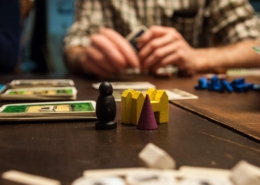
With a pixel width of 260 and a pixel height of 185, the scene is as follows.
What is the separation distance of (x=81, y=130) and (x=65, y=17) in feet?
9.08

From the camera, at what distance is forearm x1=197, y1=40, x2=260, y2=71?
1544mm

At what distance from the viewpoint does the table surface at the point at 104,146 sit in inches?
14.7

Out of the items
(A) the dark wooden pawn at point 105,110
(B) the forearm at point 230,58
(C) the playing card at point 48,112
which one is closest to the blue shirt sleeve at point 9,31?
(B) the forearm at point 230,58

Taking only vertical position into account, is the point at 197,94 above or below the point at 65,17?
below

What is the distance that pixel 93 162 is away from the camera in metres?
0.38

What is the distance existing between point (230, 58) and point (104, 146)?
1.24 m

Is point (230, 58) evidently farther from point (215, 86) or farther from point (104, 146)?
point (104, 146)

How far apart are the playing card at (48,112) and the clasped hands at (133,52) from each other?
2.15ft

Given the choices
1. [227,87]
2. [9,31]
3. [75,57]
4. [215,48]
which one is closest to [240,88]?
[227,87]

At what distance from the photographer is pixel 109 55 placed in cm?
131

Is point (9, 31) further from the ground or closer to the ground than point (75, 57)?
further from the ground

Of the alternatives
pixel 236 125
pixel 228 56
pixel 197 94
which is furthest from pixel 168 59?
pixel 236 125

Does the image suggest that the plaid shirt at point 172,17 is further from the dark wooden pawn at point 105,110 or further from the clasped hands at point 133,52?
the dark wooden pawn at point 105,110

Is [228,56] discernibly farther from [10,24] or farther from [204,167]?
[204,167]
